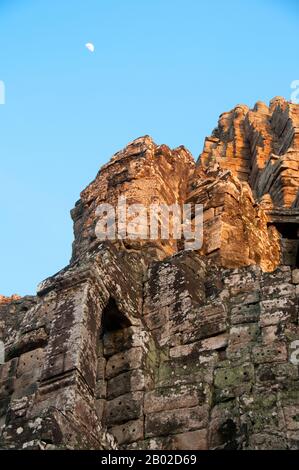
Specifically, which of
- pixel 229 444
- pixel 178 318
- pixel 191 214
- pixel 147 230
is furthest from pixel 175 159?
pixel 229 444

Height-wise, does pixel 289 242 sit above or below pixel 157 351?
above

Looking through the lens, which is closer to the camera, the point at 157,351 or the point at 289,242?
the point at 157,351

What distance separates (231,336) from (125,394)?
1803 millimetres

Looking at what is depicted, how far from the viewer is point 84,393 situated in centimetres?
1280

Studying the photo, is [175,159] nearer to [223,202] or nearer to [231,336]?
[223,202]

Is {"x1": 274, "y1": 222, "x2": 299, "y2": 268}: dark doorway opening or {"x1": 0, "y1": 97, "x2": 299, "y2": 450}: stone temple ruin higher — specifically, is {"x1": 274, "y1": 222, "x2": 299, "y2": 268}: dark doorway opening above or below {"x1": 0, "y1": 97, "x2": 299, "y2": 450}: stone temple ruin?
above

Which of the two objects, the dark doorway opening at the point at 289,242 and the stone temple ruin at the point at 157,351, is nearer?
the stone temple ruin at the point at 157,351

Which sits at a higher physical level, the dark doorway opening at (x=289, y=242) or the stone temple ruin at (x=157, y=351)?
the dark doorway opening at (x=289, y=242)

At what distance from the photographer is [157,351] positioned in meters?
14.6

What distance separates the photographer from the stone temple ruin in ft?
41.0

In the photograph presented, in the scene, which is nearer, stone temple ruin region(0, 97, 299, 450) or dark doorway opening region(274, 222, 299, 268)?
stone temple ruin region(0, 97, 299, 450)

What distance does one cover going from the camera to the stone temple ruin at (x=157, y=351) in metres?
12.5
